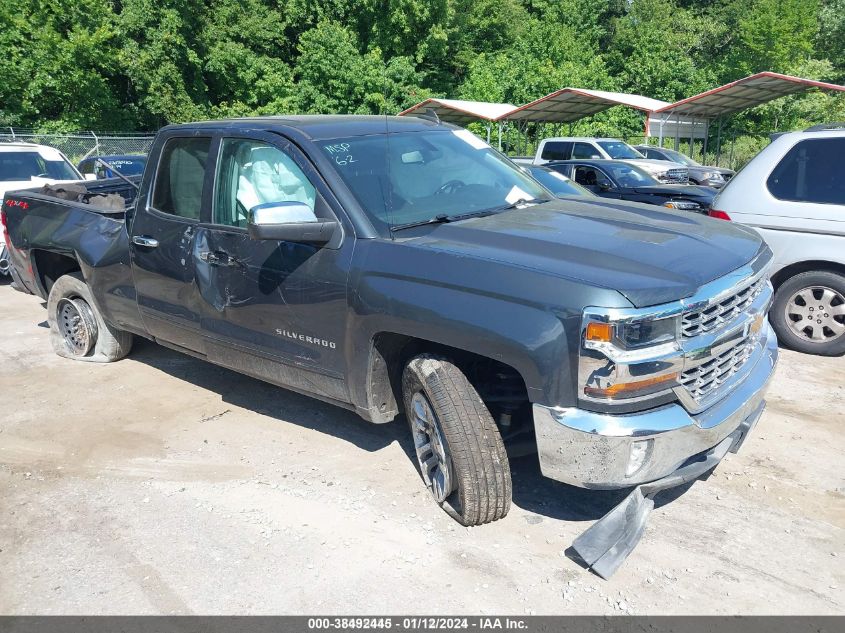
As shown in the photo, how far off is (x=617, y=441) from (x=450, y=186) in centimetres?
185

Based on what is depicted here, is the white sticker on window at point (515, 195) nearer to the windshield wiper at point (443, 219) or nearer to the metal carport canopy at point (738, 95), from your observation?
the windshield wiper at point (443, 219)

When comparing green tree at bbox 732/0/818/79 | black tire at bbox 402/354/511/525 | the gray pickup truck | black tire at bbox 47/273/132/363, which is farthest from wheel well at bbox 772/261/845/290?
green tree at bbox 732/0/818/79

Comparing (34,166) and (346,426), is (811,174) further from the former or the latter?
(34,166)

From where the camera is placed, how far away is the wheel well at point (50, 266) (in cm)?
622

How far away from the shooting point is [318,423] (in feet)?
16.1

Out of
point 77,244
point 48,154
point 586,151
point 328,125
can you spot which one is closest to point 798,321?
point 328,125

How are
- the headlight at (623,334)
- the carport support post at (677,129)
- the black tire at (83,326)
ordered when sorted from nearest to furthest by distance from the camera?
the headlight at (623,334)
the black tire at (83,326)
the carport support post at (677,129)

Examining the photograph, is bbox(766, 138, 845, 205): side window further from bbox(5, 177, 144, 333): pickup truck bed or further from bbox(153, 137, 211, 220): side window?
bbox(5, 177, 144, 333): pickup truck bed

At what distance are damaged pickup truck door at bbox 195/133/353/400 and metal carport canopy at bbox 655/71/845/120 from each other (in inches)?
786

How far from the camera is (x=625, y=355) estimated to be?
9.61ft

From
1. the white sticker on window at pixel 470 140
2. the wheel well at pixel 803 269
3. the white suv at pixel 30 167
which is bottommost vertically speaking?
the wheel well at pixel 803 269

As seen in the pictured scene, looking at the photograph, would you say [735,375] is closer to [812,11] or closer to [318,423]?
[318,423]

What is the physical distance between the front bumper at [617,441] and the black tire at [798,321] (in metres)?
3.44
